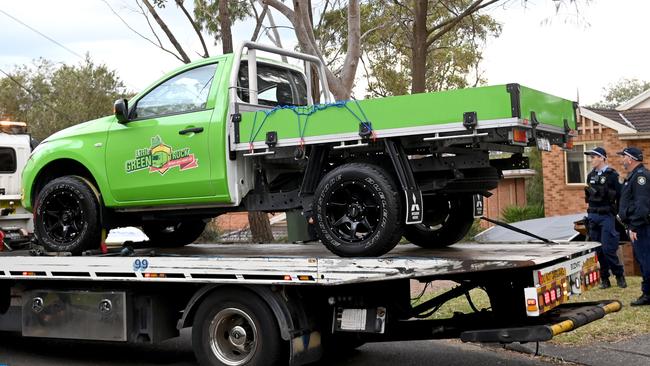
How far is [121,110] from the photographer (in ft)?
25.1

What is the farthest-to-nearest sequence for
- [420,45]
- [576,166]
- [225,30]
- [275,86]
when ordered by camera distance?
[576,166]
[420,45]
[225,30]
[275,86]

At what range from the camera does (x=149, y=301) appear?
707 centimetres

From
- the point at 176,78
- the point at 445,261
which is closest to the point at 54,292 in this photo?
the point at 176,78

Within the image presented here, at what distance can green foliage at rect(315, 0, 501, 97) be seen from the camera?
75.7 ft

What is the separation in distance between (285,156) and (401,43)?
22.8 m

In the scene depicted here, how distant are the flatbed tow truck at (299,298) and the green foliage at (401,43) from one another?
541 inches

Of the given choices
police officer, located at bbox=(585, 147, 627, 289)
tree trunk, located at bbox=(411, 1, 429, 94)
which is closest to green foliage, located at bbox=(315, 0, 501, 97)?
tree trunk, located at bbox=(411, 1, 429, 94)

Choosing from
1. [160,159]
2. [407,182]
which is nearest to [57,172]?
[160,159]

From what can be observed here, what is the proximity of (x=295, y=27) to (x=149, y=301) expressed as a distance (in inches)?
305

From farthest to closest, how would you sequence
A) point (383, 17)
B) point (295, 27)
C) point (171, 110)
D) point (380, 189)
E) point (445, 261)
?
1. point (383, 17)
2. point (295, 27)
3. point (171, 110)
4. point (380, 189)
5. point (445, 261)

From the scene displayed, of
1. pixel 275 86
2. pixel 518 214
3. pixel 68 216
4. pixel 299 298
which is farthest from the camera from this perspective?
pixel 518 214

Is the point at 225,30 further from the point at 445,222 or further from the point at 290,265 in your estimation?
the point at 290,265

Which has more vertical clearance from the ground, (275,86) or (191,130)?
(275,86)

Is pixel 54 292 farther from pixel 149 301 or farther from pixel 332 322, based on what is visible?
pixel 332 322
